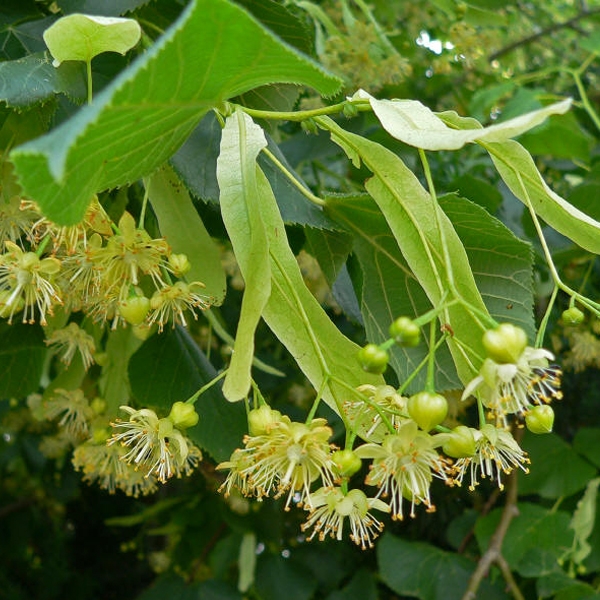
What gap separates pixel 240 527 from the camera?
164 centimetres

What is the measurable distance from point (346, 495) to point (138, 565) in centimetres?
221

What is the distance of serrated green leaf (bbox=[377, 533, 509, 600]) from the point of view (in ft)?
4.69

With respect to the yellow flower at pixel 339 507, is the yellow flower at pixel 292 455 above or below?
above

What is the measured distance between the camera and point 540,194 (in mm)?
688

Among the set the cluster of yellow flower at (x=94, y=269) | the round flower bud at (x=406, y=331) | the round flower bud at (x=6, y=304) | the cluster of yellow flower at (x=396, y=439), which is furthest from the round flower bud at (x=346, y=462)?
the round flower bud at (x=6, y=304)

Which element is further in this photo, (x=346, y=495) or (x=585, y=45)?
(x=585, y=45)

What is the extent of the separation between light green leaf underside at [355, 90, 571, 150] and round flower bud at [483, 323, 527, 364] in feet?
0.45

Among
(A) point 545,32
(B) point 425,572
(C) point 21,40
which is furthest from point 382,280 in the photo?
(A) point 545,32

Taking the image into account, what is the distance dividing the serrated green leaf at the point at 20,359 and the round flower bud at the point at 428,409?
62 centimetres

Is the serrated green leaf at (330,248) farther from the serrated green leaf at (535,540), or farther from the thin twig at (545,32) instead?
the thin twig at (545,32)

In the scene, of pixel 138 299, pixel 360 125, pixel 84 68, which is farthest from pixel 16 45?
pixel 360 125

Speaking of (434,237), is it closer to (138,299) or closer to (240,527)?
(138,299)

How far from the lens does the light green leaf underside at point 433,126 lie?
0.54 meters

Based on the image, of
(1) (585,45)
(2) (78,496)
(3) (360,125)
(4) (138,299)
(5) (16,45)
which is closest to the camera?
(4) (138,299)
